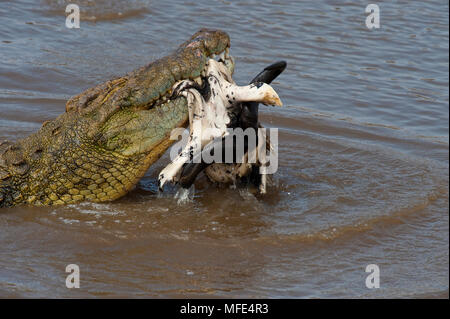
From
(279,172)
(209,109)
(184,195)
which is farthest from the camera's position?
(279,172)

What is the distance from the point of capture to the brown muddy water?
12.2 feet

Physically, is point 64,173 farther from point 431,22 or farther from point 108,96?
point 431,22

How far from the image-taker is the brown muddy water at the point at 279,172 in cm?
372

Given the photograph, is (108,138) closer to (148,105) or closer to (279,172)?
(148,105)

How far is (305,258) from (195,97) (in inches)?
48.3

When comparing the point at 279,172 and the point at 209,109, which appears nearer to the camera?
the point at 209,109

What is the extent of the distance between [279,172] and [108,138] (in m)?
1.65

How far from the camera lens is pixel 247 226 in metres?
4.34

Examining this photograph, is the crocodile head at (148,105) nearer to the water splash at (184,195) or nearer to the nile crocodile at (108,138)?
the nile crocodile at (108,138)

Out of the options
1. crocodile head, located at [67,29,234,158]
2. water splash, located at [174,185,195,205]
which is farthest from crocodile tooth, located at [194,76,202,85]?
water splash, located at [174,185,195,205]

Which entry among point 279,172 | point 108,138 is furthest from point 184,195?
point 279,172

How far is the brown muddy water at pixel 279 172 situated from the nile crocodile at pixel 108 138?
0.17 m

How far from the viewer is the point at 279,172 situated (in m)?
5.20

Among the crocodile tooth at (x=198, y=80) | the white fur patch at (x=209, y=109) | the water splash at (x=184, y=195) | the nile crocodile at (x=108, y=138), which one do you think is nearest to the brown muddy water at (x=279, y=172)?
the water splash at (x=184, y=195)
